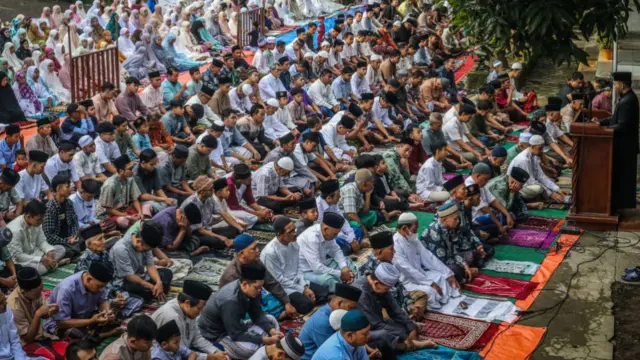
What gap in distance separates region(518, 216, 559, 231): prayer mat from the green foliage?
164 cm

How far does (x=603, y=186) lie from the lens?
929cm

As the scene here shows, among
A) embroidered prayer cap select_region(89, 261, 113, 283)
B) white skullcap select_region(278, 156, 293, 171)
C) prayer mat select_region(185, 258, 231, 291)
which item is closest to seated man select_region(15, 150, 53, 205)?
prayer mat select_region(185, 258, 231, 291)

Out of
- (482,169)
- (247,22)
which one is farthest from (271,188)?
(247,22)

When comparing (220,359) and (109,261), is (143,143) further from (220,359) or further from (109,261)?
(220,359)

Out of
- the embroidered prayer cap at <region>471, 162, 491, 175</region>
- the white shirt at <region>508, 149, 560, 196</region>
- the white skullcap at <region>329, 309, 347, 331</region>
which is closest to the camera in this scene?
the white skullcap at <region>329, 309, 347, 331</region>

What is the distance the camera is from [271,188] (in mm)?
10156

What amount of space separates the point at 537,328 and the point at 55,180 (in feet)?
14.0

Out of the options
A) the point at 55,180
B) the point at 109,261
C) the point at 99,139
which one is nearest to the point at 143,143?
the point at 99,139

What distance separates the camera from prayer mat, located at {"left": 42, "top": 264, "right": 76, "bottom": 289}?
812cm

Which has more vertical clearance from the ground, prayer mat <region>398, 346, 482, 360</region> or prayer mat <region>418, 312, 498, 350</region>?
prayer mat <region>418, 312, 498, 350</region>

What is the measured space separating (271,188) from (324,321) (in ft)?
12.9

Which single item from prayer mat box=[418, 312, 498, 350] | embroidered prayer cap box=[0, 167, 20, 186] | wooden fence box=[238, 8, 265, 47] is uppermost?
wooden fence box=[238, 8, 265, 47]

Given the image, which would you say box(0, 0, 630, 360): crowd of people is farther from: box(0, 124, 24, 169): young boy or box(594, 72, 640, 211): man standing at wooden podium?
box(594, 72, 640, 211): man standing at wooden podium

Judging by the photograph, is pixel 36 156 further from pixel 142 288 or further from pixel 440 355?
pixel 440 355
